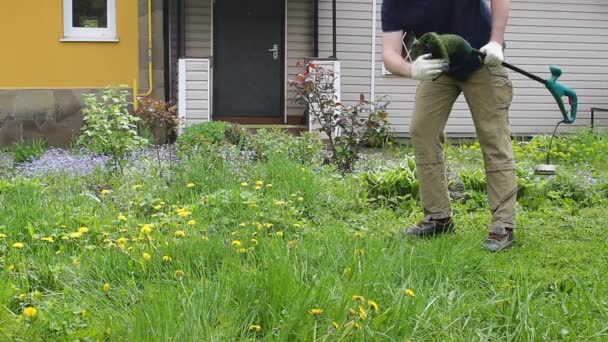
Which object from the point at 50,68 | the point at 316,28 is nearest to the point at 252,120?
the point at 316,28

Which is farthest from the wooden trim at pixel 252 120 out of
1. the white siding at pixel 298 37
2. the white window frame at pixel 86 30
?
the white window frame at pixel 86 30

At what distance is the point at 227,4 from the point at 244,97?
156 cm

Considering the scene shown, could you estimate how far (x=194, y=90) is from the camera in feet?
36.8

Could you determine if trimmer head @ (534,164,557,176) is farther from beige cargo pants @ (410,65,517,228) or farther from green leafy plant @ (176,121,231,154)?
green leafy plant @ (176,121,231,154)

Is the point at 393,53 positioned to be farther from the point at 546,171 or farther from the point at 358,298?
the point at 546,171

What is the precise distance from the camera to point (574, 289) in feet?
11.1

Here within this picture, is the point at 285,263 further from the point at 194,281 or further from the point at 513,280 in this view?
the point at 513,280

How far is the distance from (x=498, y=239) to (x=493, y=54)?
104cm

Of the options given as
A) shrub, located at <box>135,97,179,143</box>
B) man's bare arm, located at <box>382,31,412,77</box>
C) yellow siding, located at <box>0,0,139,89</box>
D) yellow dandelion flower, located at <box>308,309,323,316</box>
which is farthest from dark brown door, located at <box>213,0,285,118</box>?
yellow dandelion flower, located at <box>308,309,323,316</box>

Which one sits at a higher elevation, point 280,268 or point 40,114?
point 40,114

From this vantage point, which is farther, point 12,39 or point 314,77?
point 12,39

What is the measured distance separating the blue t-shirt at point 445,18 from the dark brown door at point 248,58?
27.4ft

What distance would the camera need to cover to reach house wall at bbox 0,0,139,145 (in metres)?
11.0

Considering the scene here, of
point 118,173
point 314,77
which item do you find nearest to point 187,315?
point 118,173
